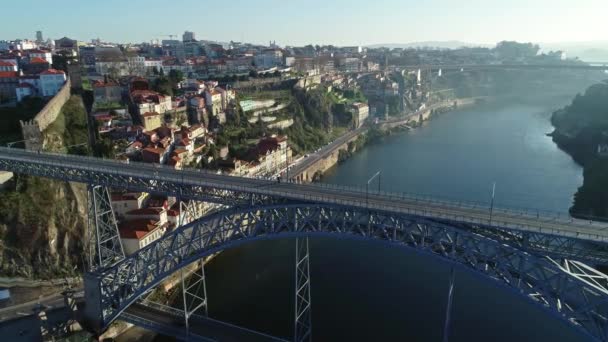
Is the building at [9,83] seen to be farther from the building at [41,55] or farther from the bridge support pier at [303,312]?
the bridge support pier at [303,312]

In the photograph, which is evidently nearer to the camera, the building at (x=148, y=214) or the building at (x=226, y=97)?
the building at (x=148, y=214)

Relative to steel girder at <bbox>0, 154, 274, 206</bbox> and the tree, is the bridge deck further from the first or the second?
the tree

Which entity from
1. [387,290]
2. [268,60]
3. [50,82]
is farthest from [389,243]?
[268,60]

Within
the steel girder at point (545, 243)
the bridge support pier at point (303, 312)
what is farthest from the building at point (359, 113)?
the steel girder at point (545, 243)

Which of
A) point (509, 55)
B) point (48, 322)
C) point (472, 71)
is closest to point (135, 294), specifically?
point (48, 322)

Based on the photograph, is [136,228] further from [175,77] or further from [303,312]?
[175,77]

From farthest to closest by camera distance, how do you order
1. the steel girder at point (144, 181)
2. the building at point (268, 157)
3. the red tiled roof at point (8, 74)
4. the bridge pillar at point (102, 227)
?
the red tiled roof at point (8, 74) → the building at point (268, 157) → the bridge pillar at point (102, 227) → the steel girder at point (144, 181)
